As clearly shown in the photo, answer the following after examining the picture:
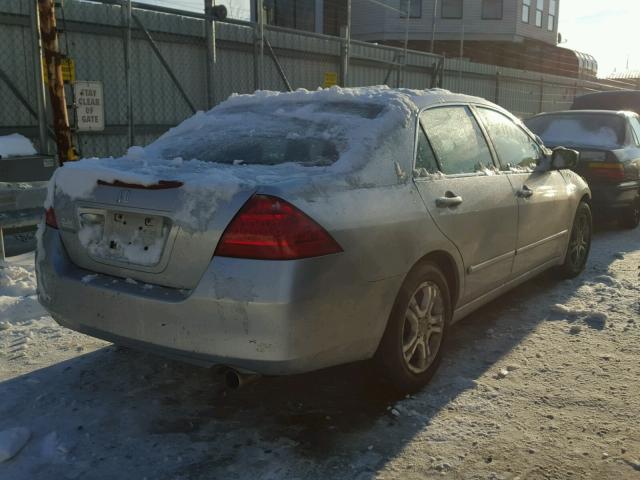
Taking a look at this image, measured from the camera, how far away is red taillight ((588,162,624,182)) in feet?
25.2

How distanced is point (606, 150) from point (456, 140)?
479cm

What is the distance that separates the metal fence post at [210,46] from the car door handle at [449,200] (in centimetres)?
721

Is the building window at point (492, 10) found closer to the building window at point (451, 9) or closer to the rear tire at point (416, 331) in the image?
the building window at point (451, 9)

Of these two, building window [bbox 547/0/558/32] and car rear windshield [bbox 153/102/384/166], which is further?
building window [bbox 547/0/558/32]

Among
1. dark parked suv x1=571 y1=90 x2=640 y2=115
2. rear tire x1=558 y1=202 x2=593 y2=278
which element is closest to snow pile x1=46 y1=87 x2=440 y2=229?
rear tire x1=558 y1=202 x2=593 y2=278

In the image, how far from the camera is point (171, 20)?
33.3 ft

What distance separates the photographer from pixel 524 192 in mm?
4316

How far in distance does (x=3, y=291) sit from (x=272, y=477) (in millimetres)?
3188

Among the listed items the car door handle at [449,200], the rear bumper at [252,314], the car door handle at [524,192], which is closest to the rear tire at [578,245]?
the car door handle at [524,192]

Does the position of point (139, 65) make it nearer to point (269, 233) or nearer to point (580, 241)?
point (580, 241)

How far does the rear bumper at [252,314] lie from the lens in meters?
2.53

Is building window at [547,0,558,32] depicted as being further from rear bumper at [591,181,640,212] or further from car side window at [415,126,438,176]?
car side window at [415,126,438,176]

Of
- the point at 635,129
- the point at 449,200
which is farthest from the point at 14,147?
the point at 635,129

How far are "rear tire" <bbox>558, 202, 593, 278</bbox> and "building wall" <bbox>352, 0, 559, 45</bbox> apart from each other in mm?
25443
